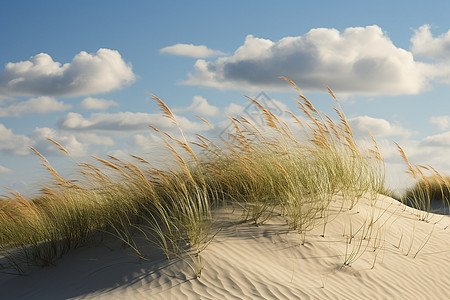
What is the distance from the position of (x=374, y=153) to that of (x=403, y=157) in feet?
2.15

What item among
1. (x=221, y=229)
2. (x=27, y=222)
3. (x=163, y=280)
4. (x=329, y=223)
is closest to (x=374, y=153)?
(x=329, y=223)

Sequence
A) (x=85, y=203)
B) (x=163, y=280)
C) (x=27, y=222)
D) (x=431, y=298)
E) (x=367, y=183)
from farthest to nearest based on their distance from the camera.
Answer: (x=367, y=183) → (x=27, y=222) → (x=85, y=203) → (x=431, y=298) → (x=163, y=280)

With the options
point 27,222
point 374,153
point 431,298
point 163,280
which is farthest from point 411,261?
point 27,222

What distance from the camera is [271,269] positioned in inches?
195

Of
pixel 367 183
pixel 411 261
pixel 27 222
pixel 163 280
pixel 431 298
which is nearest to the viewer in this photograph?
pixel 163 280

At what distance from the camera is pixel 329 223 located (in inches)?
239

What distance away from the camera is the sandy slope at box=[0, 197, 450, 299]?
4586 mm

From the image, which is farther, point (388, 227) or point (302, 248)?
point (388, 227)

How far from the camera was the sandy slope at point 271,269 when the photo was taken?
459cm

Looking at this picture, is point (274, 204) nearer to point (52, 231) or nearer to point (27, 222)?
point (52, 231)

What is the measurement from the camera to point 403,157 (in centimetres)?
710

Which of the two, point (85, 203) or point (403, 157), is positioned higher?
point (403, 157)

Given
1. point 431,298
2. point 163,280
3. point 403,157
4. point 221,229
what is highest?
point 403,157

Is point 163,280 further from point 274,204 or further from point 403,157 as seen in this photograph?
point 403,157
